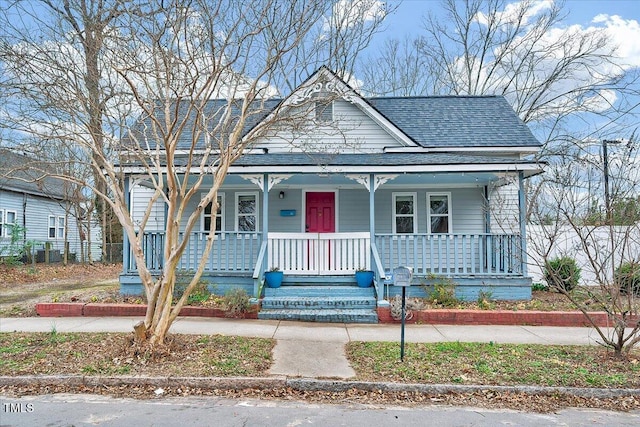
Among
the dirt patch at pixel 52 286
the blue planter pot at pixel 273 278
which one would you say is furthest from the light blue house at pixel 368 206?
the dirt patch at pixel 52 286

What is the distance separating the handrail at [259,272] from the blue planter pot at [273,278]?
0.54 feet

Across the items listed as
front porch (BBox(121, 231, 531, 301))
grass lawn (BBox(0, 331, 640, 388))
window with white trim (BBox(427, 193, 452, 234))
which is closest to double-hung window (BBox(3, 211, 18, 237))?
front porch (BBox(121, 231, 531, 301))

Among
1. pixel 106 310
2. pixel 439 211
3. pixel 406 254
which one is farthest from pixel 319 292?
pixel 439 211

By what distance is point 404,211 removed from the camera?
12688 mm

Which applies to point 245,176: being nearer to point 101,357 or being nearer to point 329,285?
point 329,285

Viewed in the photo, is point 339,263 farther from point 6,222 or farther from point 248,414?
point 6,222

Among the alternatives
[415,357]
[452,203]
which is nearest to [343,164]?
[452,203]

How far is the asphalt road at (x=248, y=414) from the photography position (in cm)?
428

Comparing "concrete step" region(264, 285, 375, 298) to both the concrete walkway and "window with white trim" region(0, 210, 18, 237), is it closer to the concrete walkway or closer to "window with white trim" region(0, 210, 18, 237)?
the concrete walkway

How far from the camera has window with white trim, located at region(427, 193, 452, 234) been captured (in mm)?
Result: 12555

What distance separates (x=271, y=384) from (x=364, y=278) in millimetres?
4999

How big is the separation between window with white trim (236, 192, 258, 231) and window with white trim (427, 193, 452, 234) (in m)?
5.12

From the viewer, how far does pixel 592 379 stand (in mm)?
5289

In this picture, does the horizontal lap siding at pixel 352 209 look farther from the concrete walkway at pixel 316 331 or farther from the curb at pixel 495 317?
the concrete walkway at pixel 316 331
